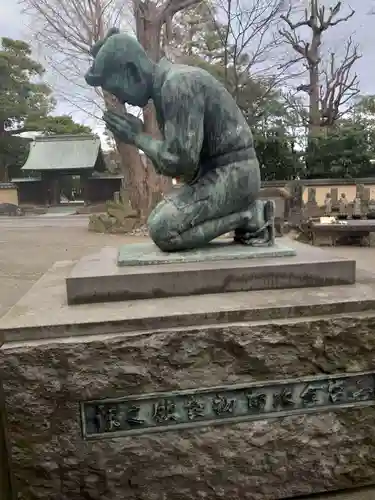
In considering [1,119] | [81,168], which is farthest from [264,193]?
[1,119]

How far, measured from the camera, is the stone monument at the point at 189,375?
1744 mm

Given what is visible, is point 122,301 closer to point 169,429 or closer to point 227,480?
point 169,429

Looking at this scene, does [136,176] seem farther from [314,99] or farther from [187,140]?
[187,140]

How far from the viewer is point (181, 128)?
2117mm

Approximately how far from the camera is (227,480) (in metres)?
1.93

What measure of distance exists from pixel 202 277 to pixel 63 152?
22.7 metres

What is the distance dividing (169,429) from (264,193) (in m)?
10.5

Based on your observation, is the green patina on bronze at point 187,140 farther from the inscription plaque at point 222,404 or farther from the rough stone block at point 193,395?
the inscription plaque at point 222,404

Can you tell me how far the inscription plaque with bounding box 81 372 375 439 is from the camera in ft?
5.91

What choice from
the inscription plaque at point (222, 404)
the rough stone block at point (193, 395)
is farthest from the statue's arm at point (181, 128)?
the inscription plaque at point (222, 404)

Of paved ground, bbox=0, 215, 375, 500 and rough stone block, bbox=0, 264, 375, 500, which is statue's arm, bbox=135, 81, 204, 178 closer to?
rough stone block, bbox=0, 264, 375, 500

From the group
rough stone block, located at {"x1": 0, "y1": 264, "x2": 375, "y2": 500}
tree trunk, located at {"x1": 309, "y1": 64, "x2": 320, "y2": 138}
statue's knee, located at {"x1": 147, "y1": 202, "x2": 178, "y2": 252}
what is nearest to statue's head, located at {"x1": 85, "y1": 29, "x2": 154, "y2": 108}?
statue's knee, located at {"x1": 147, "y1": 202, "x2": 178, "y2": 252}

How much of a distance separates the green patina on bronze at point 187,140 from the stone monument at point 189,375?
0.02 m

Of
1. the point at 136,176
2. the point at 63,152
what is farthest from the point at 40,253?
the point at 63,152
